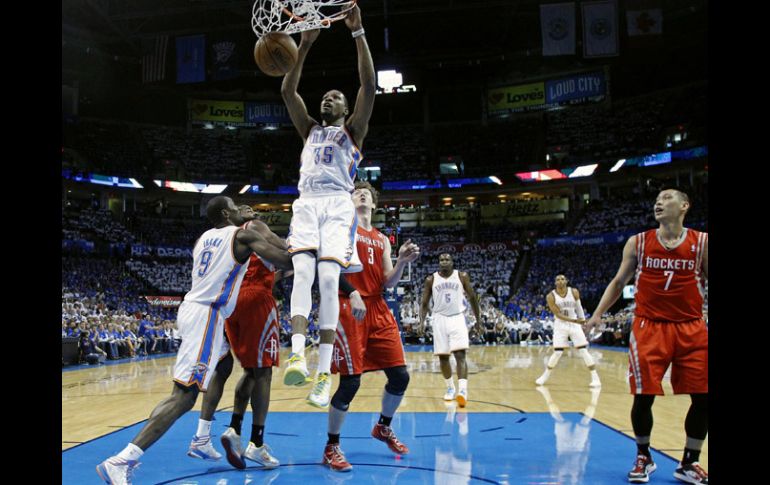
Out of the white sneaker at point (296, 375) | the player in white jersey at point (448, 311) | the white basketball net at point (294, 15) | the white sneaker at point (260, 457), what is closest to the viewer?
the white sneaker at point (296, 375)

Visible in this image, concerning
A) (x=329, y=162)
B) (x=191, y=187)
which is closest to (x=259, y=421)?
(x=329, y=162)

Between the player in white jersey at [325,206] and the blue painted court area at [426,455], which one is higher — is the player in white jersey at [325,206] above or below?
above

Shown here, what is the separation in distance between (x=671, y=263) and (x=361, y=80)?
2.75 m

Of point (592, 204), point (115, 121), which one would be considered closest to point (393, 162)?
point (592, 204)

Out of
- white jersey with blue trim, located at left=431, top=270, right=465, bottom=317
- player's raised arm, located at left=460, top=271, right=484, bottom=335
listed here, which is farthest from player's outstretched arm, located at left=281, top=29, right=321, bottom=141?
white jersey with blue trim, located at left=431, top=270, right=465, bottom=317

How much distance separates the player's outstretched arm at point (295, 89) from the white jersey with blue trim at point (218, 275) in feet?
3.15

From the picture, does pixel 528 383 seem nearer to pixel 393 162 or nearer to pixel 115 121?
pixel 393 162

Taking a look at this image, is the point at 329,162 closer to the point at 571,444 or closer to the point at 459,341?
the point at 571,444

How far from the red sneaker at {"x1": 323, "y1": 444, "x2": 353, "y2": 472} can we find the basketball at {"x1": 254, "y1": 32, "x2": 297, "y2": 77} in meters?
3.00

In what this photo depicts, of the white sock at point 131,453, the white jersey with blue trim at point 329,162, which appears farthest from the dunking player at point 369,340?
the white sock at point 131,453

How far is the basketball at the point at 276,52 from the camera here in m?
4.36

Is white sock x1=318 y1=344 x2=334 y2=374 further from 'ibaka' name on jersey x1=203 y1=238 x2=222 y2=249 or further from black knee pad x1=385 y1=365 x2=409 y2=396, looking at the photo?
black knee pad x1=385 y1=365 x2=409 y2=396

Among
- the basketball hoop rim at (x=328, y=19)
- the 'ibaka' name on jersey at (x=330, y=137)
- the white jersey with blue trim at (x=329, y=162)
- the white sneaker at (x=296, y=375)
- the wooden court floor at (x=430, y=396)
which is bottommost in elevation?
the wooden court floor at (x=430, y=396)

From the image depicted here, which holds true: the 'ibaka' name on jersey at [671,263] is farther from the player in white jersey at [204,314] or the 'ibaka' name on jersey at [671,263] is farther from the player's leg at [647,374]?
the player in white jersey at [204,314]
